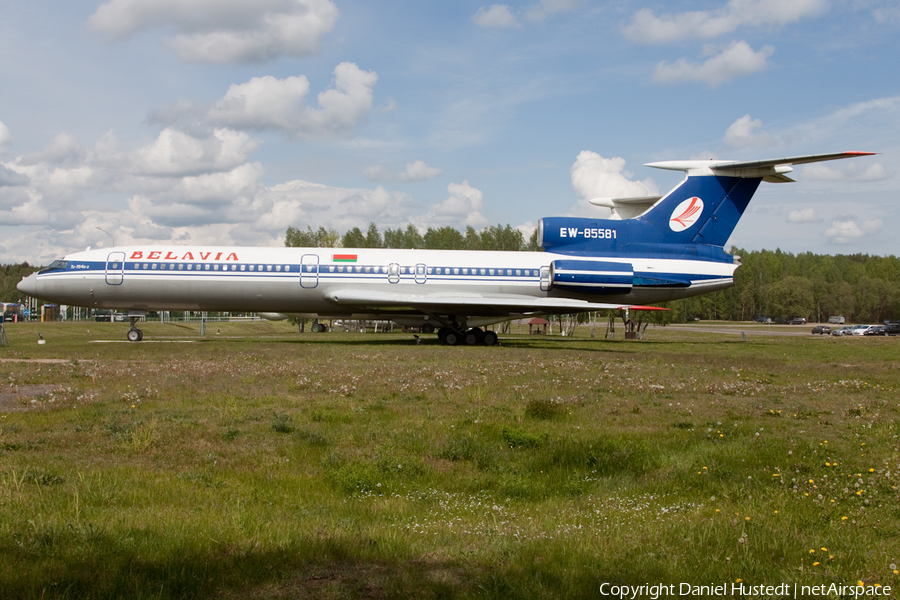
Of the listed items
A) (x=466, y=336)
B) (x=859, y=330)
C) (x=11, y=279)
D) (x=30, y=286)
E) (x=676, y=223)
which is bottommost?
(x=859, y=330)

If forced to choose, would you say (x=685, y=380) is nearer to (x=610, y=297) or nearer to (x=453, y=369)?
(x=453, y=369)

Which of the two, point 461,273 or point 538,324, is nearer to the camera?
point 461,273

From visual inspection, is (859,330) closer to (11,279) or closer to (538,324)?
(538,324)

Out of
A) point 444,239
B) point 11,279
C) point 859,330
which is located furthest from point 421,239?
point 11,279

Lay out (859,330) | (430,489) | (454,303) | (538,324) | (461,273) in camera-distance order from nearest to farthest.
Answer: (430,489) < (454,303) < (461,273) < (538,324) < (859,330)

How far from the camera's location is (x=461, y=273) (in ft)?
101

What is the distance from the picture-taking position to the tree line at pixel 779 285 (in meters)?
84.6

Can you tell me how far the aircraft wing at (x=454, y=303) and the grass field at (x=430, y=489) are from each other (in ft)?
51.4

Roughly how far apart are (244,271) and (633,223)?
60.6 feet

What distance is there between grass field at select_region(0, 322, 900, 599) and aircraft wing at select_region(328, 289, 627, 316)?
15.7 m

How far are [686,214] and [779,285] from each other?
94.4 meters

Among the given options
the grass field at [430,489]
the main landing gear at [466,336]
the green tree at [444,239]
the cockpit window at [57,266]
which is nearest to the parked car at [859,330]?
the green tree at [444,239]

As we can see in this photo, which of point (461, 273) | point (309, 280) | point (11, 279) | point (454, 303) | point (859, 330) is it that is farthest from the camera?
point (11, 279)

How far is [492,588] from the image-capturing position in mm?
4445
